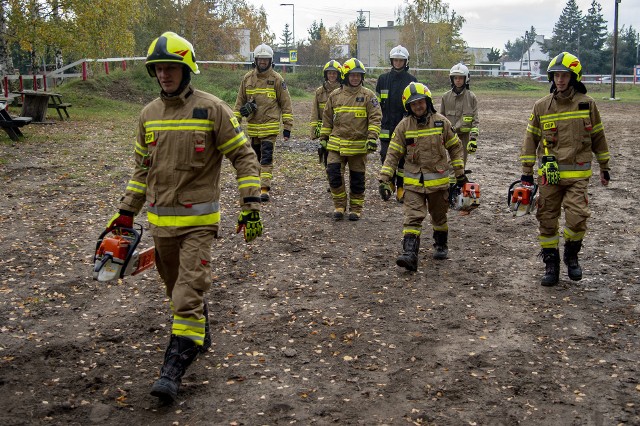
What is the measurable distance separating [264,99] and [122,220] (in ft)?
22.0

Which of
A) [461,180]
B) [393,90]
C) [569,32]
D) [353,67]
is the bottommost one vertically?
[461,180]

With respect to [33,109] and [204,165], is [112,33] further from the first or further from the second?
[204,165]

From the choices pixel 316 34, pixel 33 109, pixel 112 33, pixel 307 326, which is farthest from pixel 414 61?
pixel 307 326

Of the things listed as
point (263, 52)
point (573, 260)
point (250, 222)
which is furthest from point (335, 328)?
point (263, 52)

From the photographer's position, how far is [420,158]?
8.16 metres

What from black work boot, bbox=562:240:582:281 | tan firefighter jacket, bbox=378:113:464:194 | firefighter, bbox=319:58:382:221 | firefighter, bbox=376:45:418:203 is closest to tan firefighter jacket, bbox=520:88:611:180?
black work boot, bbox=562:240:582:281

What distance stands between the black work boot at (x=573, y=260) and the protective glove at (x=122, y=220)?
14.8 feet

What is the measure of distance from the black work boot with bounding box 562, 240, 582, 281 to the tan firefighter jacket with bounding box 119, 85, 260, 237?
12.7 feet

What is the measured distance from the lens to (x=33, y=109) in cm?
2128

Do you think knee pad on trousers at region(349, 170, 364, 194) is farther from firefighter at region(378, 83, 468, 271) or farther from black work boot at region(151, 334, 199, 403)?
black work boot at region(151, 334, 199, 403)

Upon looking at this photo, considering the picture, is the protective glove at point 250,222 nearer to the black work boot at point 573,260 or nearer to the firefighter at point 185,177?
the firefighter at point 185,177

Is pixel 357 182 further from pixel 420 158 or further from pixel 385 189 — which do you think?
pixel 420 158

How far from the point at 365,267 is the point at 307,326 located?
2.06 m

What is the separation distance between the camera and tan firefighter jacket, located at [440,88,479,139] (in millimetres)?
11453
